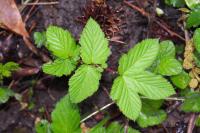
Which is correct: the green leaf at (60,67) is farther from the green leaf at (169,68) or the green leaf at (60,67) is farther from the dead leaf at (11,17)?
the dead leaf at (11,17)

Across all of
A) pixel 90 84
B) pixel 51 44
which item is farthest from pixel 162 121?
pixel 51 44

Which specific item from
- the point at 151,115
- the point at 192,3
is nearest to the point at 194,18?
the point at 192,3

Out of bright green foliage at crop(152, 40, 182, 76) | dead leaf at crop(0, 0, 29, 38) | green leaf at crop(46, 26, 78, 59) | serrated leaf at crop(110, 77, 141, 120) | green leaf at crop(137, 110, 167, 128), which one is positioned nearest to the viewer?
serrated leaf at crop(110, 77, 141, 120)

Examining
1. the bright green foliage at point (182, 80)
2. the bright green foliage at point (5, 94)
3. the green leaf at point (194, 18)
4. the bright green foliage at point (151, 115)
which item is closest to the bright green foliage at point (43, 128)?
the bright green foliage at point (5, 94)

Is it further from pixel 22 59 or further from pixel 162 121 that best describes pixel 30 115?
pixel 162 121

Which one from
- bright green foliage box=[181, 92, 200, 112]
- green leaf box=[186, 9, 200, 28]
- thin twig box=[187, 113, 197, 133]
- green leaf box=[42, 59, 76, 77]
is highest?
green leaf box=[186, 9, 200, 28]

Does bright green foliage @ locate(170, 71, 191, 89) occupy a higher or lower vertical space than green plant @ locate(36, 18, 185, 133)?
lower

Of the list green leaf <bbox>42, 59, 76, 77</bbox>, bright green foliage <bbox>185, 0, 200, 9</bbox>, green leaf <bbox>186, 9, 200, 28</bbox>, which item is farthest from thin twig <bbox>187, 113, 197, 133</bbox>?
green leaf <bbox>42, 59, 76, 77</bbox>

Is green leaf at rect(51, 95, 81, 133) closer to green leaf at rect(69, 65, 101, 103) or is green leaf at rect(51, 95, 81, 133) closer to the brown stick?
green leaf at rect(69, 65, 101, 103)
